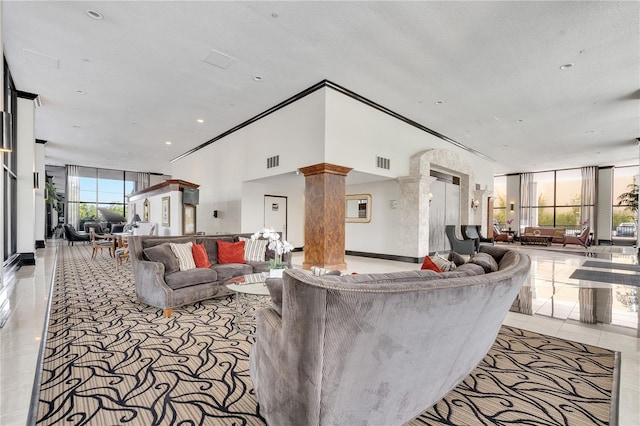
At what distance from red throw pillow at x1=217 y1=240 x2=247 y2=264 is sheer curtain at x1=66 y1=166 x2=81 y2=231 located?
16123mm

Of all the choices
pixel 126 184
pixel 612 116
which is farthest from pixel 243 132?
pixel 126 184

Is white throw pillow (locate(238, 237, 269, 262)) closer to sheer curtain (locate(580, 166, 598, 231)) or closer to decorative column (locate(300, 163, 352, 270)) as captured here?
decorative column (locate(300, 163, 352, 270))

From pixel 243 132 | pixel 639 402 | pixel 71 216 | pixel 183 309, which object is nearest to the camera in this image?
pixel 639 402

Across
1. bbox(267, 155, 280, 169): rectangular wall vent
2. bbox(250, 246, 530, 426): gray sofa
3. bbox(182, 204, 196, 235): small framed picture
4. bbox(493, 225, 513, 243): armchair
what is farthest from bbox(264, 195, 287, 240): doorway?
bbox(493, 225, 513, 243): armchair

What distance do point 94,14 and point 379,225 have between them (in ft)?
26.6

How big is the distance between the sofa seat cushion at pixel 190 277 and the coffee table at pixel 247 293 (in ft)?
1.78

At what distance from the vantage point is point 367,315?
3.95ft

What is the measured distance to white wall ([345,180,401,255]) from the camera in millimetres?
9344

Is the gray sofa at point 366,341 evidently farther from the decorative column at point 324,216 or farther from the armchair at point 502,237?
the armchair at point 502,237

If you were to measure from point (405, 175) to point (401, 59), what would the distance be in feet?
12.5

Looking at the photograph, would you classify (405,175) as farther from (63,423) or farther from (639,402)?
(63,423)

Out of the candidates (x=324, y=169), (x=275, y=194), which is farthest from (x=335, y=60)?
(x=275, y=194)

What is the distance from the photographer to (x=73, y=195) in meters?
16.3

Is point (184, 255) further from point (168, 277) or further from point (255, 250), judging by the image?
point (255, 250)
